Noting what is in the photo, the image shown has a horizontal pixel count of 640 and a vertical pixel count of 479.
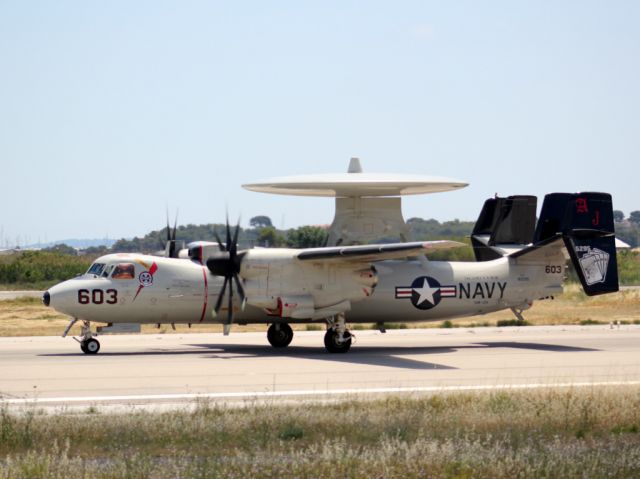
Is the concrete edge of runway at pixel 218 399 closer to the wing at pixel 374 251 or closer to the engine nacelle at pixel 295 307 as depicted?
the wing at pixel 374 251

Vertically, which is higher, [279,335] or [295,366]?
[279,335]

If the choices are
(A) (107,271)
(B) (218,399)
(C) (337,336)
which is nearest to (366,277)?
(C) (337,336)

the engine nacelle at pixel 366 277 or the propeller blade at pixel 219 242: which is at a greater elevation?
the propeller blade at pixel 219 242

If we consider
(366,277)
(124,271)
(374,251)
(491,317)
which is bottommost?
(491,317)

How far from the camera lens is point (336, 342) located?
26422 mm

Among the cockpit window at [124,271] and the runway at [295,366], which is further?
the cockpit window at [124,271]

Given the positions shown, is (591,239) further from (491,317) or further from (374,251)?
(491,317)

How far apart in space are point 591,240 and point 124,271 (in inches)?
547

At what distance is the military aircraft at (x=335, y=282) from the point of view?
2533 cm

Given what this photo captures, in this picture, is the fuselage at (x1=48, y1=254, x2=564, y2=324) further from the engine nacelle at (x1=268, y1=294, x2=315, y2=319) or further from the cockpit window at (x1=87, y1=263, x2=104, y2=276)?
the engine nacelle at (x1=268, y1=294, x2=315, y2=319)

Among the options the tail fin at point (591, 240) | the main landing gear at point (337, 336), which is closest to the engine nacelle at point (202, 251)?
the main landing gear at point (337, 336)

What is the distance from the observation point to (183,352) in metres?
26.5

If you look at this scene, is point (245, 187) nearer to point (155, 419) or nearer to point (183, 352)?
point (183, 352)

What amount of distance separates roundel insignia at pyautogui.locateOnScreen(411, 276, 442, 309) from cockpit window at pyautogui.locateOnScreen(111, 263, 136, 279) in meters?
8.43
